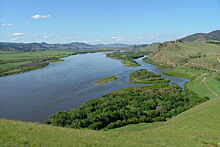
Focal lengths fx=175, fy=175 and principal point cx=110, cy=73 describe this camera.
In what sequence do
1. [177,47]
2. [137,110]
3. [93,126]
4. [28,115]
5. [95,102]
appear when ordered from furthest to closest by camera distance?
[177,47], [95,102], [28,115], [137,110], [93,126]

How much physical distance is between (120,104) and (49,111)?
16.5 meters

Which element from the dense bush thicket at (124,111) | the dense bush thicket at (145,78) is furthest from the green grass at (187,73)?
the dense bush thicket at (124,111)

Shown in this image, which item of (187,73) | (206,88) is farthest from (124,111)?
(187,73)

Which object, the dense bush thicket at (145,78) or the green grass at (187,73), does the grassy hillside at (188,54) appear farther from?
the dense bush thicket at (145,78)

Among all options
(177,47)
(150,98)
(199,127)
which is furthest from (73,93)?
(177,47)

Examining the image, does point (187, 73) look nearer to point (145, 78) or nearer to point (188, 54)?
point (145, 78)

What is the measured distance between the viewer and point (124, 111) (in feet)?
116

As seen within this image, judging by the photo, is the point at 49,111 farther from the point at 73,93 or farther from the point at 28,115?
the point at 73,93

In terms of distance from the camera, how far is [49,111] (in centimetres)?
4059

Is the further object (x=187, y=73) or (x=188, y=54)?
(x=188, y=54)

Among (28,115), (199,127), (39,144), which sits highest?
(39,144)

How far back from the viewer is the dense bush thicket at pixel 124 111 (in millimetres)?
30969

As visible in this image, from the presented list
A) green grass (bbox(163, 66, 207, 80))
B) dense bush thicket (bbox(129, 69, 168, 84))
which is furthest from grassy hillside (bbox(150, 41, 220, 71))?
dense bush thicket (bbox(129, 69, 168, 84))

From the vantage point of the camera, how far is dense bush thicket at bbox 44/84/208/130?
30969 millimetres
